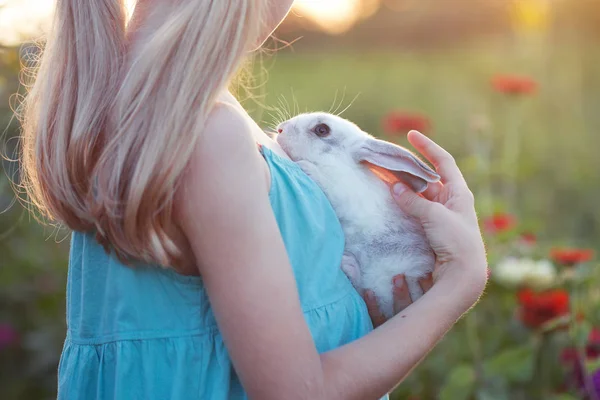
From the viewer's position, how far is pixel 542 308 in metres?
2.18

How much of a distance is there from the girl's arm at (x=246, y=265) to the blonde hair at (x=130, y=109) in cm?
4

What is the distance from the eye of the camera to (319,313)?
46.4 inches

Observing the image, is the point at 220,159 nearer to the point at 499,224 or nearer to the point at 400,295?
the point at 400,295

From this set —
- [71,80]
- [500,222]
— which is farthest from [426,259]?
[500,222]

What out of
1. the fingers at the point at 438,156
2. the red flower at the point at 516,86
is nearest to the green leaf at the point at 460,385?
the fingers at the point at 438,156

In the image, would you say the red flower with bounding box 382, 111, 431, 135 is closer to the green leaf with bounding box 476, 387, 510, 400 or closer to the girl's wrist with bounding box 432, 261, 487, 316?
the green leaf with bounding box 476, 387, 510, 400

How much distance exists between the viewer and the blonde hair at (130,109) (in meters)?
1.01

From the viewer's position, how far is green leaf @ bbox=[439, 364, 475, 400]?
2.20m

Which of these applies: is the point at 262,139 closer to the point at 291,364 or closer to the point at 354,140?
the point at 354,140

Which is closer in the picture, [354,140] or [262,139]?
[262,139]

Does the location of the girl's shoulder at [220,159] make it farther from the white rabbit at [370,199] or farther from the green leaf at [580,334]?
the green leaf at [580,334]

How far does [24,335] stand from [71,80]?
2.01 meters

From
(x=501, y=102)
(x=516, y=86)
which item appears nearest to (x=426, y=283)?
(x=516, y=86)

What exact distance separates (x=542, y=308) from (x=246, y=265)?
58.2 inches
